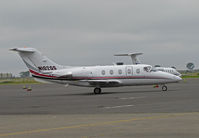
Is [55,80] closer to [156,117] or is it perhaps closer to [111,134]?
[156,117]

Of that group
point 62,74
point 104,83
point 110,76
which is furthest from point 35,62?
point 110,76

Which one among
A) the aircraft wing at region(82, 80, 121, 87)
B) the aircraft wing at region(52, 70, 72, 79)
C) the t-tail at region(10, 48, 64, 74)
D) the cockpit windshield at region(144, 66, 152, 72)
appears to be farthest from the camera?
the cockpit windshield at region(144, 66, 152, 72)

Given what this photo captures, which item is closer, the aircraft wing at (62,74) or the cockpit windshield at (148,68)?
the aircraft wing at (62,74)

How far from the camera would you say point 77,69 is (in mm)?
36094

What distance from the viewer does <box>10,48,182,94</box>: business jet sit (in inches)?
1398

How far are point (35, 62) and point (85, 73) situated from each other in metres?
4.54

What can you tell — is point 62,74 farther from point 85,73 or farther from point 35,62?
point 35,62

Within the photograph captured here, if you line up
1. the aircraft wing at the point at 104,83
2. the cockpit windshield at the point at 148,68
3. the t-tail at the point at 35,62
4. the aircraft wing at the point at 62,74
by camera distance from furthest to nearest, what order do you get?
the cockpit windshield at the point at 148,68 < the t-tail at the point at 35,62 < the aircraft wing at the point at 104,83 < the aircraft wing at the point at 62,74

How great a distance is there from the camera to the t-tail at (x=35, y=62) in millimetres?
35625

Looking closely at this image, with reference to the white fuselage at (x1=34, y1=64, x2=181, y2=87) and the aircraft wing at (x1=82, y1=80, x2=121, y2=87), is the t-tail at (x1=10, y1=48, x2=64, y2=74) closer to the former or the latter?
the white fuselage at (x1=34, y1=64, x2=181, y2=87)

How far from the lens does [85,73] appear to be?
35.9 m

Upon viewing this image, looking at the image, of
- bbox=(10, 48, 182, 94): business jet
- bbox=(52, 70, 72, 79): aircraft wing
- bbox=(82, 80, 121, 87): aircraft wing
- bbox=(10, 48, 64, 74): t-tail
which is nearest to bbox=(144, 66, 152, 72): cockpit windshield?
bbox=(10, 48, 182, 94): business jet

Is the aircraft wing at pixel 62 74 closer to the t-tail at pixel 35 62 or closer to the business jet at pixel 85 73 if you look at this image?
the business jet at pixel 85 73

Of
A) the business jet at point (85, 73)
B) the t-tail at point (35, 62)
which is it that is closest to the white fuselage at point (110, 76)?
the business jet at point (85, 73)
